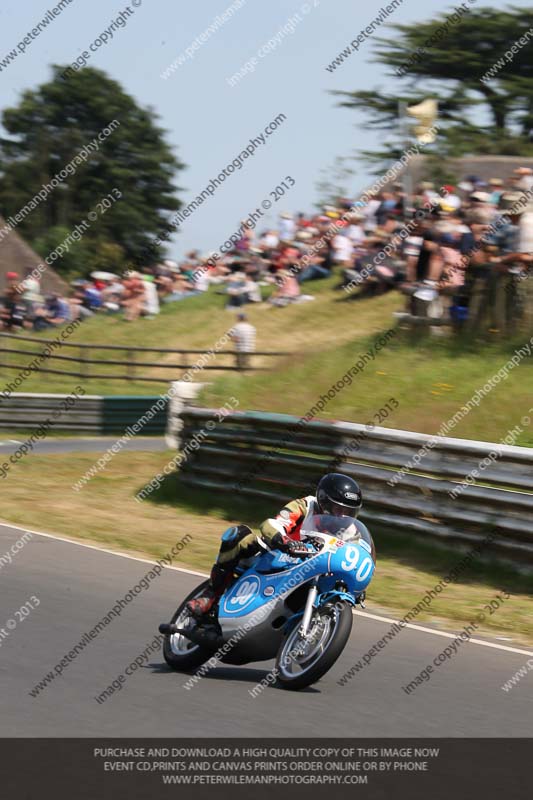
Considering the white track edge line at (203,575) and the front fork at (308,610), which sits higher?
the front fork at (308,610)

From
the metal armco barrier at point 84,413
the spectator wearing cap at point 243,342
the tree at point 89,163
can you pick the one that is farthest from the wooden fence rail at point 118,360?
the tree at point 89,163

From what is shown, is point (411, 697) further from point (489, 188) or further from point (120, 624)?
point (489, 188)

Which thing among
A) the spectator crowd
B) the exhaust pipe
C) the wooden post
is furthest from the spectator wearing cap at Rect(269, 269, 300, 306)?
the exhaust pipe

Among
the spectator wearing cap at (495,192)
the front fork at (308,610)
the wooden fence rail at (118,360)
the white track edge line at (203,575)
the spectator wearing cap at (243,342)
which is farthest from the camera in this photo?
the wooden fence rail at (118,360)

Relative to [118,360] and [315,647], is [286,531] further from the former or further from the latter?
[118,360]

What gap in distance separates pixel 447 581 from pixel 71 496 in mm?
6072

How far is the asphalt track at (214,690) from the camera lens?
6207mm

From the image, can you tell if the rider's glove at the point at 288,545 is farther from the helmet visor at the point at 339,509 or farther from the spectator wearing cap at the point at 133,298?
the spectator wearing cap at the point at 133,298

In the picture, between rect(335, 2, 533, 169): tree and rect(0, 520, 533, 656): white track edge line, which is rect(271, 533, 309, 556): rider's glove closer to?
rect(0, 520, 533, 656): white track edge line

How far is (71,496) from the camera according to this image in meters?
16.1

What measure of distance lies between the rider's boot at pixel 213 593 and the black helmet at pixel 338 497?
774 mm

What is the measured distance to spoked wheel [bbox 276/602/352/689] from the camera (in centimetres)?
675

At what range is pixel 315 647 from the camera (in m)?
6.91

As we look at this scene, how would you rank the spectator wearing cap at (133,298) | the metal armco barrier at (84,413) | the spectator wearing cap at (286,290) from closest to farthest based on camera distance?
the metal armco barrier at (84,413) < the spectator wearing cap at (286,290) < the spectator wearing cap at (133,298)
